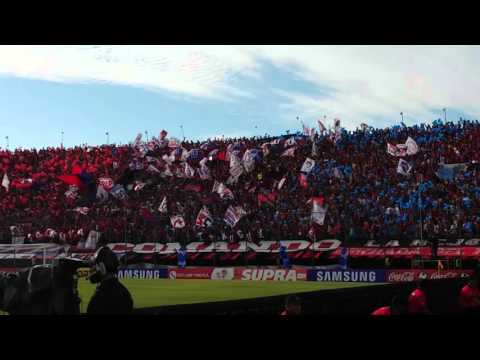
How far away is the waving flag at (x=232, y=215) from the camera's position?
38094 mm

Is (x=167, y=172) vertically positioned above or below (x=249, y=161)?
below

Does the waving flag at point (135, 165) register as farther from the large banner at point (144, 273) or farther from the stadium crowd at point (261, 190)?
the large banner at point (144, 273)

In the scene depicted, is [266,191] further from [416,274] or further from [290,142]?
[416,274]

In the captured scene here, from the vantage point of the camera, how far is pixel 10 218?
1938 inches

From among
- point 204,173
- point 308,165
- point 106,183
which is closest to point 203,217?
point 308,165

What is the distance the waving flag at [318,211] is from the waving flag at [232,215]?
4.99 meters

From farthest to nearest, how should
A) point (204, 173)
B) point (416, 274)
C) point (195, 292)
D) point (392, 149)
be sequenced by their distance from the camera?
point (204, 173)
point (392, 149)
point (416, 274)
point (195, 292)

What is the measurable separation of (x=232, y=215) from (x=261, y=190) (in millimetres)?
4225

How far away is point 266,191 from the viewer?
4166 cm

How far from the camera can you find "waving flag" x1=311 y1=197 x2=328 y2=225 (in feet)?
112

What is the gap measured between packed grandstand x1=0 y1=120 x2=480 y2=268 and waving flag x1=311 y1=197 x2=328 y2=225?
57 millimetres
